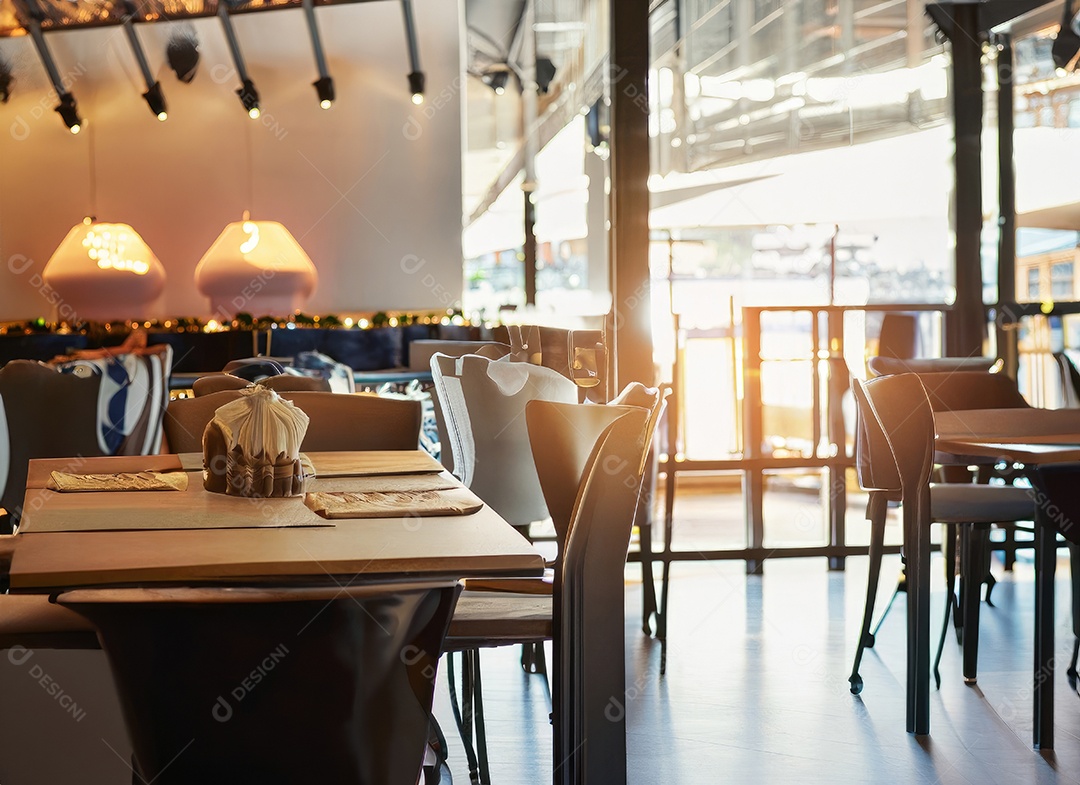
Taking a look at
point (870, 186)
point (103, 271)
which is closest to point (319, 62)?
point (103, 271)

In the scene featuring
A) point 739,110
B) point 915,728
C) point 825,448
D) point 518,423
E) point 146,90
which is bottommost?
point 915,728

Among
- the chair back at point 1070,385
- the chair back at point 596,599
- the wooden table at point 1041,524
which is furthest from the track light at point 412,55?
the chair back at point 596,599

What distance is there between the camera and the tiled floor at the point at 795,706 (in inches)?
105

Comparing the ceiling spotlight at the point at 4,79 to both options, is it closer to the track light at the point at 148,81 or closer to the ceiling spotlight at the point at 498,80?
the track light at the point at 148,81

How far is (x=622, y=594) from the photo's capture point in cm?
162

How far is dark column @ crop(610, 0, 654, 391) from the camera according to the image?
443cm

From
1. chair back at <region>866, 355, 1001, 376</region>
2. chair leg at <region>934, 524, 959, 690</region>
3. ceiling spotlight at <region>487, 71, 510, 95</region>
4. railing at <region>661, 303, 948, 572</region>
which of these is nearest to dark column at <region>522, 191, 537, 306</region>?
ceiling spotlight at <region>487, 71, 510, 95</region>

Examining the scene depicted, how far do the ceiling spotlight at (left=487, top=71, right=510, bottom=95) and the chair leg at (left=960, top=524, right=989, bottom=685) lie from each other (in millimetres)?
5822

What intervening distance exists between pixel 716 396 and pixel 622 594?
5.40 metres

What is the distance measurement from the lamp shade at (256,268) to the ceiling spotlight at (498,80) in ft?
6.45

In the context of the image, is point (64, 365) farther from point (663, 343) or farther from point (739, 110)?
point (739, 110)

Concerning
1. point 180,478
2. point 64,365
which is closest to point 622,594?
point 180,478

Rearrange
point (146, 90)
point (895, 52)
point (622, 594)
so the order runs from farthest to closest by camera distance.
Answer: point (146, 90) → point (895, 52) → point (622, 594)

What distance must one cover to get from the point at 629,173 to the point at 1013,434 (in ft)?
6.27
